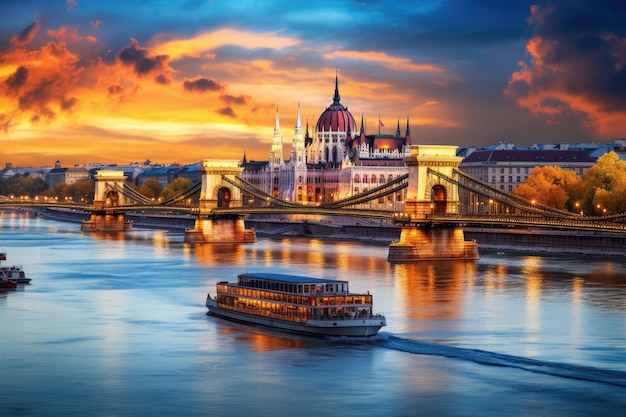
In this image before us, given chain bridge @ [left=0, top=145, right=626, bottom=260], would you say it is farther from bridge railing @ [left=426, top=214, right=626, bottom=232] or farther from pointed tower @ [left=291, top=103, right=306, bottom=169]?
pointed tower @ [left=291, top=103, right=306, bottom=169]

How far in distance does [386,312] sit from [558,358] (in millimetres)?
11062

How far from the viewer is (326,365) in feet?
115

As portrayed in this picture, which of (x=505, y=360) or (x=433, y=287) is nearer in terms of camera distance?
(x=505, y=360)

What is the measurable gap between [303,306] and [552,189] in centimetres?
6192

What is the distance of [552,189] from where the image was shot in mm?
99062

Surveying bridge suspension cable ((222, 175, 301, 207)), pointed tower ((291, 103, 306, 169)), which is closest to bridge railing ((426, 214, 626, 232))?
bridge suspension cable ((222, 175, 301, 207))

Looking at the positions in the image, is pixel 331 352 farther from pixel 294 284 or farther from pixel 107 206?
pixel 107 206

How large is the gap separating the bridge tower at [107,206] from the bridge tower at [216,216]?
2552 cm

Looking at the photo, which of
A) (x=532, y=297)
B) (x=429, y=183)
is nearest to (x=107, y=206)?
(x=429, y=183)

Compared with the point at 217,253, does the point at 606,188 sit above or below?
above

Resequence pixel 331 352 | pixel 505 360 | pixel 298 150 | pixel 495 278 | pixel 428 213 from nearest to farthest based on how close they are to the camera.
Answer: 1. pixel 505 360
2. pixel 331 352
3. pixel 495 278
4. pixel 428 213
5. pixel 298 150

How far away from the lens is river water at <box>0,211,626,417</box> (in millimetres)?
30781

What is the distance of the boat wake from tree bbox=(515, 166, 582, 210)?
195 feet

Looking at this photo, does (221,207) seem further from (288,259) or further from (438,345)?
(438,345)
